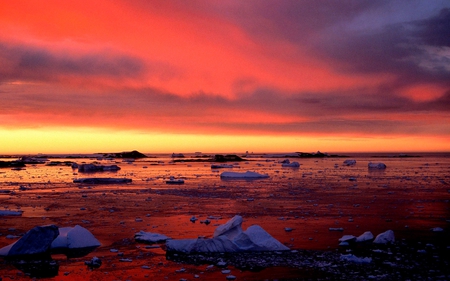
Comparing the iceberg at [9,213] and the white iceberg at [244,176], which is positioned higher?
the white iceberg at [244,176]

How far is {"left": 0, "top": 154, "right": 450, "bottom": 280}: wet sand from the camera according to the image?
7.33 meters

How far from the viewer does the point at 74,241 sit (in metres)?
9.17

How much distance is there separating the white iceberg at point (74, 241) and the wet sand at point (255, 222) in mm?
337

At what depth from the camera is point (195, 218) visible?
1233 centimetres

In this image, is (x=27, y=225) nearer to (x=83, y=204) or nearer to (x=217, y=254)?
(x=83, y=204)

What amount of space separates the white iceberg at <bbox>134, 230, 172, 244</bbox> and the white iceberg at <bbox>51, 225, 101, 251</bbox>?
0.93 m

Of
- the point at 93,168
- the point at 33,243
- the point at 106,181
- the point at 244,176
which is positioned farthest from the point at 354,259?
the point at 93,168

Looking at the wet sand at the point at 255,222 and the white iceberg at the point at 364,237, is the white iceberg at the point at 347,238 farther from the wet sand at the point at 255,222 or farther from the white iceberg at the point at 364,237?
the wet sand at the point at 255,222

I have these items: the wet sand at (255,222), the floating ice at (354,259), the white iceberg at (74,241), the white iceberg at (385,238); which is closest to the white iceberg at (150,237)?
the wet sand at (255,222)

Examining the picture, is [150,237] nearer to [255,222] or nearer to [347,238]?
[255,222]

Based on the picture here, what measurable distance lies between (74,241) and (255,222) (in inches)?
202

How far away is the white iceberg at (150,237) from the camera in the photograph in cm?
960

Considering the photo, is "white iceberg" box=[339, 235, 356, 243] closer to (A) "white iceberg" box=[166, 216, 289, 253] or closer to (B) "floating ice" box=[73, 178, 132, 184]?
(A) "white iceberg" box=[166, 216, 289, 253]

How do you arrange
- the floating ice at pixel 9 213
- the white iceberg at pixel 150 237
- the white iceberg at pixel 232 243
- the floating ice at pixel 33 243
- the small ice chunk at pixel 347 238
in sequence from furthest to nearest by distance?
the floating ice at pixel 9 213, the white iceberg at pixel 150 237, the small ice chunk at pixel 347 238, the white iceberg at pixel 232 243, the floating ice at pixel 33 243
